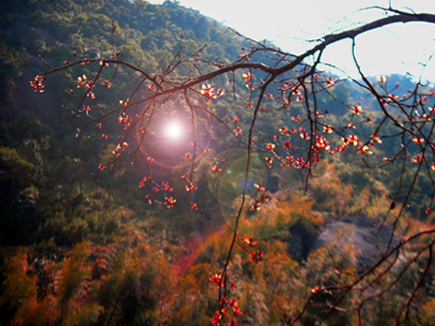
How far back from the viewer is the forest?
140 centimetres

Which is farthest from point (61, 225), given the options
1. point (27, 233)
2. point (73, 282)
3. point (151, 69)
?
point (151, 69)

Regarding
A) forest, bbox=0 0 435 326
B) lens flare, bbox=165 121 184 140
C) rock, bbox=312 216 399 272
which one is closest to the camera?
forest, bbox=0 0 435 326

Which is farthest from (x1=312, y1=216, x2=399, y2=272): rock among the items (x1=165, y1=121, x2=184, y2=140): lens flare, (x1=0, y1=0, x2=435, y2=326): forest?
(x1=165, y1=121, x2=184, y2=140): lens flare

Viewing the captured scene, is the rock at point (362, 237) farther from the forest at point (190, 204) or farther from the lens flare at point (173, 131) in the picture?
the lens flare at point (173, 131)

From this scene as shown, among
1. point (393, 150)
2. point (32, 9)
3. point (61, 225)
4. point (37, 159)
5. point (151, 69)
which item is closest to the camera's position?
point (61, 225)

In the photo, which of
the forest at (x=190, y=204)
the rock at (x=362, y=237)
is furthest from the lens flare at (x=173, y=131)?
the rock at (x=362, y=237)

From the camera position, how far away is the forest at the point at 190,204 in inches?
55.3

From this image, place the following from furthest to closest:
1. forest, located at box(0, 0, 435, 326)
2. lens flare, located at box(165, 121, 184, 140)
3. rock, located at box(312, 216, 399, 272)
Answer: lens flare, located at box(165, 121, 184, 140) < rock, located at box(312, 216, 399, 272) < forest, located at box(0, 0, 435, 326)

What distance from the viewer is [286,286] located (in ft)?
10.3

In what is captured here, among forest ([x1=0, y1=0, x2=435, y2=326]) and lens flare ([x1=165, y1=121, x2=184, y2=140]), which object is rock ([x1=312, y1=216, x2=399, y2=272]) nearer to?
forest ([x1=0, y1=0, x2=435, y2=326])

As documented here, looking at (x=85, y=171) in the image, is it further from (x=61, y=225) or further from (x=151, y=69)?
(x=151, y=69)

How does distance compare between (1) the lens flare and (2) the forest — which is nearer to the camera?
(2) the forest

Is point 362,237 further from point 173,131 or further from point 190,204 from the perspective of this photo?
point 173,131

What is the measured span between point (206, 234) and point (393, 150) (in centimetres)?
1879
